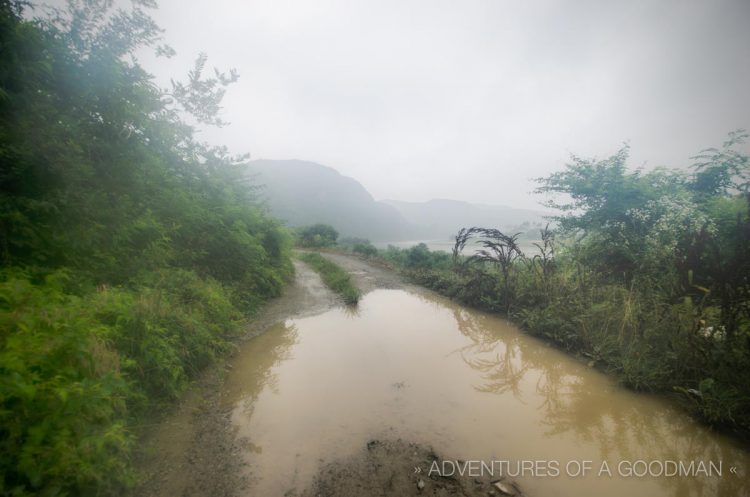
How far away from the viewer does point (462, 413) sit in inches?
148

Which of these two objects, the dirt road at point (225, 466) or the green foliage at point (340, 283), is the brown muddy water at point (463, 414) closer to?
the dirt road at point (225, 466)

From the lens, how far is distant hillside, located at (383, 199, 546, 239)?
12000cm

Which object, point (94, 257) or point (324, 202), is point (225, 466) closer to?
point (94, 257)

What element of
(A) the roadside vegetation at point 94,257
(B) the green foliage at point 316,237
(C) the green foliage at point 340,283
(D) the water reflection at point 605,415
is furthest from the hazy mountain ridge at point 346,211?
(D) the water reflection at point 605,415

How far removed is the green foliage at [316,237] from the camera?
30.2 m

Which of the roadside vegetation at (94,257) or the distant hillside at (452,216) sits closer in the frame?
the roadside vegetation at (94,257)

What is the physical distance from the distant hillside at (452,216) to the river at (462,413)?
105053 mm

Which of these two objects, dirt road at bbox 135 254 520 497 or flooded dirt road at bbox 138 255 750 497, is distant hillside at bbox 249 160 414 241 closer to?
flooded dirt road at bbox 138 255 750 497

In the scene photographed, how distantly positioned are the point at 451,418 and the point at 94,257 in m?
6.52

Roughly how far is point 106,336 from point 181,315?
1.19m

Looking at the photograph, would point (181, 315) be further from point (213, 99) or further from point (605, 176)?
point (605, 176)

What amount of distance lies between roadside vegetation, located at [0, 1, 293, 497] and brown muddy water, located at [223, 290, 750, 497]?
117 cm

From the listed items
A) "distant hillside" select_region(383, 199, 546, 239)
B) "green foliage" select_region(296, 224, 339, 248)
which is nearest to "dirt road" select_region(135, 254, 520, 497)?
"green foliage" select_region(296, 224, 339, 248)

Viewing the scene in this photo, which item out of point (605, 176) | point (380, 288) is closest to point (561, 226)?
point (605, 176)
